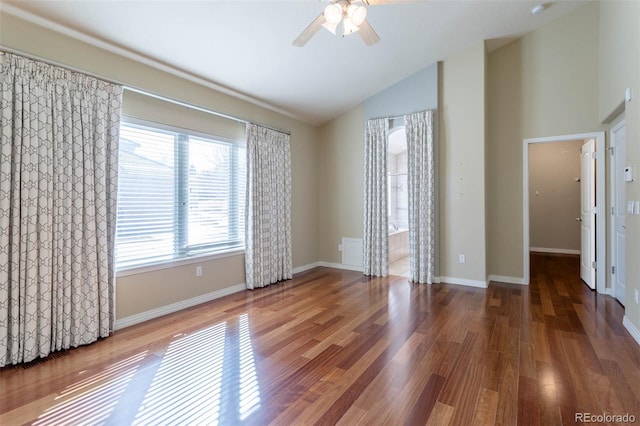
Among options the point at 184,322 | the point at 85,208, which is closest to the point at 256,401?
the point at 184,322

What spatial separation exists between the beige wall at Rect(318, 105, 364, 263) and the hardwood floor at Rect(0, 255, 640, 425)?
7.14ft

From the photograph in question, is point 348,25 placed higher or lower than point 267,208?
higher

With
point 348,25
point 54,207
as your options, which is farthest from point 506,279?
point 54,207

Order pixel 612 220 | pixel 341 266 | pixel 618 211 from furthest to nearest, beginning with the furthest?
pixel 341 266 → pixel 612 220 → pixel 618 211

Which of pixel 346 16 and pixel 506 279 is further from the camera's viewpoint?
pixel 506 279

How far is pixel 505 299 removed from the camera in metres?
3.72

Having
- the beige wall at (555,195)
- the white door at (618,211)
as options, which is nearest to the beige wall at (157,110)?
the white door at (618,211)

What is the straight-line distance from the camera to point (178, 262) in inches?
136

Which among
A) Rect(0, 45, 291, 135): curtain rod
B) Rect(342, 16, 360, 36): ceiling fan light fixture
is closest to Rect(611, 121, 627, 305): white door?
Rect(342, 16, 360, 36): ceiling fan light fixture

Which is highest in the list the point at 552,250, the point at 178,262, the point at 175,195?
the point at 175,195

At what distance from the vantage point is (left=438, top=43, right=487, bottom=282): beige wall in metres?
4.23

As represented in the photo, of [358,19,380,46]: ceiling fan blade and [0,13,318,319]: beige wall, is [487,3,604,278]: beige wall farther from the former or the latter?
[0,13,318,319]: beige wall

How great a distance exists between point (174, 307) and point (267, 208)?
71.3 inches

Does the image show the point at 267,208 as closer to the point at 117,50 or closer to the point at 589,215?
the point at 117,50
